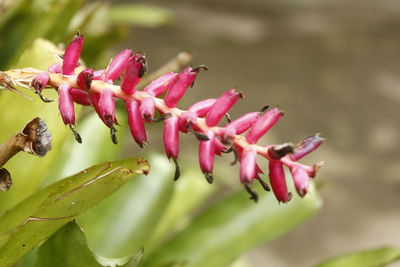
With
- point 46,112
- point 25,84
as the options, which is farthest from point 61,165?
point 25,84

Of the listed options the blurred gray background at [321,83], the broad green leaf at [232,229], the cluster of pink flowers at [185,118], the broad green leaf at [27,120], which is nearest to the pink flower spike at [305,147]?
the cluster of pink flowers at [185,118]

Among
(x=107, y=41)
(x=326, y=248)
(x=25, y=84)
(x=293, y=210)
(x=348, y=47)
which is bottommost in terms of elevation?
(x=326, y=248)

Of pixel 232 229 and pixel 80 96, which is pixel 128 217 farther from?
pixel 80 96

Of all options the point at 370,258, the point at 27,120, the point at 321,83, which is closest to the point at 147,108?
→ the point at 27,120

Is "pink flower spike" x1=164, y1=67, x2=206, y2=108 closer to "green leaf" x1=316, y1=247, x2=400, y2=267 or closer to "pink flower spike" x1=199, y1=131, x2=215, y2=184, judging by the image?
"pink flower spike" x1=199, y1=131, x2=215, y2=184

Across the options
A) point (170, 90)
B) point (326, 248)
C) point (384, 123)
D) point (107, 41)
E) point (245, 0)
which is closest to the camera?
point (170, 90)

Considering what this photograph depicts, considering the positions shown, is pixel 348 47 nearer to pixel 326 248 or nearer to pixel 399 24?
pixel 399 24

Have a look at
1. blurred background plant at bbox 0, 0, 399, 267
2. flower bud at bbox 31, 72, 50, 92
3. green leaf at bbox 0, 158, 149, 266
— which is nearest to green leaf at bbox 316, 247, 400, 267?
blurred background plant at bbox 0, 0, 399, 267
